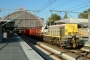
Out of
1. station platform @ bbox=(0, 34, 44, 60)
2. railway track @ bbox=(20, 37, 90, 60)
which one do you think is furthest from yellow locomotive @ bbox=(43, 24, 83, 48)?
station platform @ bbox=(0, 34, 44, 60)

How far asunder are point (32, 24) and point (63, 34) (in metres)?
112

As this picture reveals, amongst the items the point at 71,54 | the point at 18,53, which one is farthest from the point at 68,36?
the point at 18,53

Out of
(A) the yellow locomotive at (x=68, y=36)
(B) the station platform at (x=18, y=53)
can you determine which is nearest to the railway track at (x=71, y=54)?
(A) the yellow locomotive at (x=68, y=36)

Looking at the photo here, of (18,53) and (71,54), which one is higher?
(18,53)

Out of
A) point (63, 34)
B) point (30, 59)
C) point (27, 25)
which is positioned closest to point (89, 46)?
point (63, 34)

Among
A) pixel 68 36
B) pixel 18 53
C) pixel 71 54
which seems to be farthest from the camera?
pixel 68 36

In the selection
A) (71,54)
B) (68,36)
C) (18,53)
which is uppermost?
(68,36)

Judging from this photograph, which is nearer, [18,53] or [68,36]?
[18,53]

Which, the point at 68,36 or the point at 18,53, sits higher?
the point at 68,36

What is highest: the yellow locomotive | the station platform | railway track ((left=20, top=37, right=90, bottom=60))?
the yellow locomotive

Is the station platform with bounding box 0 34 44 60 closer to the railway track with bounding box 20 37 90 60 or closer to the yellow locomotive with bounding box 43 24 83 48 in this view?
the railway track with bounding box 20 37 90 60

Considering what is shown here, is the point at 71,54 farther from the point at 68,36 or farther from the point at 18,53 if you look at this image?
the point at 18,53

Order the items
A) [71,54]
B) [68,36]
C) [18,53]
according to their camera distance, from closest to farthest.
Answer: [18,53]
[71,54]
[68,36]

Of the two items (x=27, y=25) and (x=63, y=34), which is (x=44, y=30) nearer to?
(x=63, y=34)
